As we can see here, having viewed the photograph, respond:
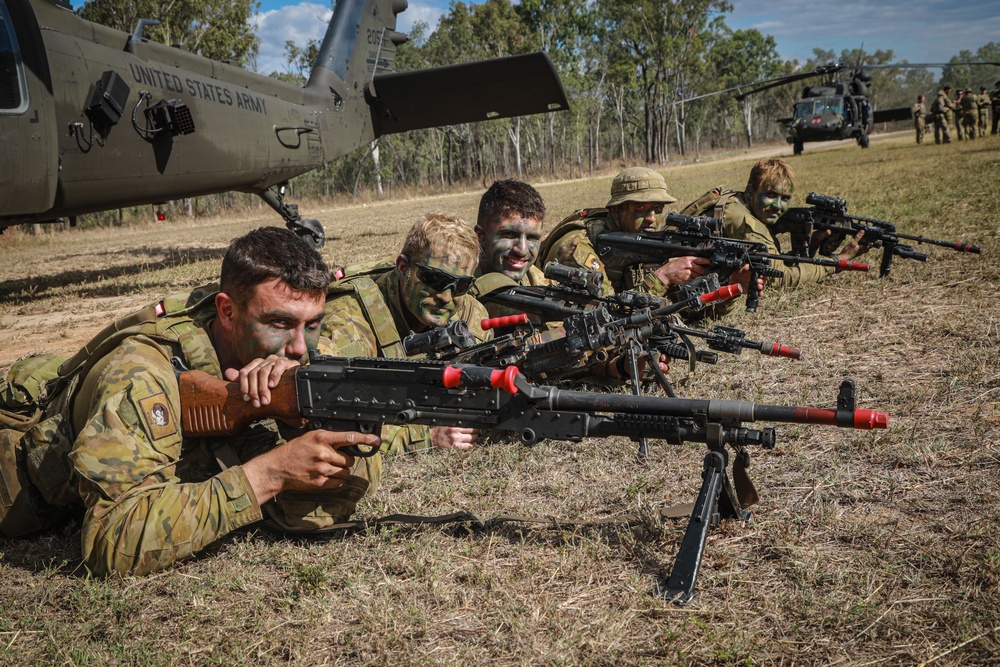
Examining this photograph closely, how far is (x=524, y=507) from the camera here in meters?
3.93

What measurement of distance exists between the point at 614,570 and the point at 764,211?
619 centimetres

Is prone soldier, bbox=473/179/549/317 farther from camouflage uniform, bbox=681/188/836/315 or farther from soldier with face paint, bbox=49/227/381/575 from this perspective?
camouflage uniform, bbox=681/188/836/315

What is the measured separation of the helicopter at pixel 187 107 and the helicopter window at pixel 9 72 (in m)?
0.01

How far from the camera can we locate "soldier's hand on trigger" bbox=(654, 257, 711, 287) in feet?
22.3

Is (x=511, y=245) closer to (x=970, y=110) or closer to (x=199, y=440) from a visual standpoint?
(x=199, y=440)

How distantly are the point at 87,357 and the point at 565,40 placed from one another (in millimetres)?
64295

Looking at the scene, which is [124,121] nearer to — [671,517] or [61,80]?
[61,80]

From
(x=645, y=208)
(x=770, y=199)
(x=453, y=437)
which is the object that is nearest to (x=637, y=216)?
(x=645, y=208)

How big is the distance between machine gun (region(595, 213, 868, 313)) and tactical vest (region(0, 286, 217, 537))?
4165 mm

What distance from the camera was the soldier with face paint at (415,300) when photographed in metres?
Answer: 4.63

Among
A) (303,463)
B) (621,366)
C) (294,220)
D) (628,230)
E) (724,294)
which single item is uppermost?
(294,220)

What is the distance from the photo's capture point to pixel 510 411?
120 inches

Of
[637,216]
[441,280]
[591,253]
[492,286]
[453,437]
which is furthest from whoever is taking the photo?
[637,216]

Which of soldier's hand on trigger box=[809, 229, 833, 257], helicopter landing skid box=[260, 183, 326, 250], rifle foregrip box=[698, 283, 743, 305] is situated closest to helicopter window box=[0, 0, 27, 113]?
helicopter landing skid box=[260, 183, 326, 250]
